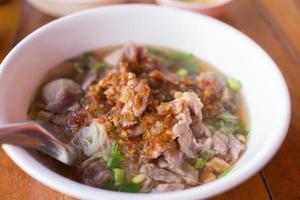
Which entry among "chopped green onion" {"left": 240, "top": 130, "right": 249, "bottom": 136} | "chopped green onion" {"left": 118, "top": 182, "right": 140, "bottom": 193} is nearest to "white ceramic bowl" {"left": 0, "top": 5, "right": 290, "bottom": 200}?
"chopped green onion" {"left": 240, "top": 130, "right": 249, "bottom": 136}

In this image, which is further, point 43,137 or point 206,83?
point 206,83

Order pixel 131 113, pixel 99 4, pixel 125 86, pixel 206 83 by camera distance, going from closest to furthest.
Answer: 1. pixel 131 113
2. pixel 125 86
3. pixel 206 83
4. pixel 99 4

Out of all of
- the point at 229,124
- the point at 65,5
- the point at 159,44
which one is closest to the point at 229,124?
the point at 229,124

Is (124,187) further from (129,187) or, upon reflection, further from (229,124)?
(229,124)

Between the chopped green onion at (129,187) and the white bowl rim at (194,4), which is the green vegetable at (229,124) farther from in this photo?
the white bowl rim at (194,4)

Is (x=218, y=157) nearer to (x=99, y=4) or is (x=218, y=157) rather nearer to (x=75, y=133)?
(x=75, y=133)

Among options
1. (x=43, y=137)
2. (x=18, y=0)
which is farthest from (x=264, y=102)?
(x=18, y=0)

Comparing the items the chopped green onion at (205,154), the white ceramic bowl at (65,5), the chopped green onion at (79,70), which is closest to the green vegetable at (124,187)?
the chopped green onion at (205,154)
